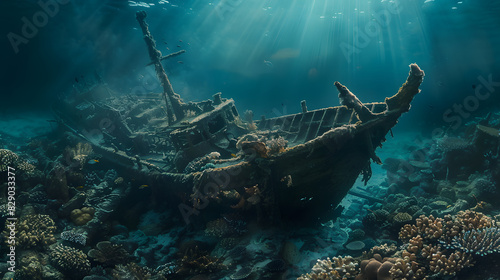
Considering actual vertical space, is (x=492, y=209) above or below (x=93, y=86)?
below

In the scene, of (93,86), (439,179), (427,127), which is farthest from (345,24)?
(93,86)

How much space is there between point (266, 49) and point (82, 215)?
62.3 metres

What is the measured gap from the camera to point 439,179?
550 inches

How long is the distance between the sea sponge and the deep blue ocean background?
10.5 metres

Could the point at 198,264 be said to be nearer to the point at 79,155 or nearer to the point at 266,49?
the point at 79,155

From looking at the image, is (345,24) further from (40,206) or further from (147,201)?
(40,206)

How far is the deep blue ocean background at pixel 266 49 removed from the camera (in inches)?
1245

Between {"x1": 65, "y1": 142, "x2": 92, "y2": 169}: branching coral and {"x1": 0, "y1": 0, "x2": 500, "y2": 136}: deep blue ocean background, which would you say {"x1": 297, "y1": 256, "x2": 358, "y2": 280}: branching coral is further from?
{"x1": 0, "y1": 0, "x2": 500, "y2": 136}: deep blue ocean background

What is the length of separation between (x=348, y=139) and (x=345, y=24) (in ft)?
143

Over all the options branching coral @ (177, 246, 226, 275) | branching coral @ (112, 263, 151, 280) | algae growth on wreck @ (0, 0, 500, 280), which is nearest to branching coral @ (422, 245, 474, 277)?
algae growth on wreck @ (0, 0, 500, 280)

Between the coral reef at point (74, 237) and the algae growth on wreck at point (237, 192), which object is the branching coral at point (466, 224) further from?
the coral reef at point (74, 237)

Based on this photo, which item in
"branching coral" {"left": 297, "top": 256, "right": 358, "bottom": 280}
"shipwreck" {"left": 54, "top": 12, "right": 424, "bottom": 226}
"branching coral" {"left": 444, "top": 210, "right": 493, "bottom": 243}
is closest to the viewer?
"branching coral" {"left": 297, "top": 256, "right": 358, "bottom": 280}

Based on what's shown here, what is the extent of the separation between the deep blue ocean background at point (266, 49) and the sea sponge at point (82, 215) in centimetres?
1051

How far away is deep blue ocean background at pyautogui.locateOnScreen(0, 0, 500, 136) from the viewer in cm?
3162
